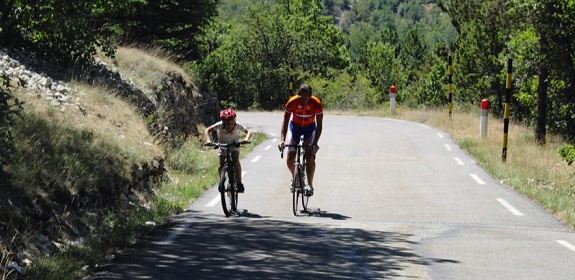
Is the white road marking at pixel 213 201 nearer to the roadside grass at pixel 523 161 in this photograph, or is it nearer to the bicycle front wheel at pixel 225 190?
the bicycle front wheel at pixel 225 190

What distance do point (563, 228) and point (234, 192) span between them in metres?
4.51

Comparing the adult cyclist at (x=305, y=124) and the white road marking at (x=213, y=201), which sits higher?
the adult cyclist at (x=305, y=124)

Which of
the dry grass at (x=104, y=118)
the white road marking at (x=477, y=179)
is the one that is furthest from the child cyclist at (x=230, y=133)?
the white road marking at (x=477, y=179)

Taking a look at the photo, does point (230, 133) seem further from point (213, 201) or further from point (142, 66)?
point (142, 66)

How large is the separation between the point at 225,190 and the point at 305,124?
1.53m

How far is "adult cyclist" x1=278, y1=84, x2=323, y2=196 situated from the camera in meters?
11.8

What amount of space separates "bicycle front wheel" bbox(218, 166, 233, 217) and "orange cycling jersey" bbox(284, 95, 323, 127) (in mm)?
1276

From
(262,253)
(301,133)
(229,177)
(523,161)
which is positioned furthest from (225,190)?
(523,161)

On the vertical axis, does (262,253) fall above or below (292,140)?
below

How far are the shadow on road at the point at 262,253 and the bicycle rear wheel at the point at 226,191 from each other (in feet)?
→ 1.72

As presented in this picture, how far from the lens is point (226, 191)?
1161cm

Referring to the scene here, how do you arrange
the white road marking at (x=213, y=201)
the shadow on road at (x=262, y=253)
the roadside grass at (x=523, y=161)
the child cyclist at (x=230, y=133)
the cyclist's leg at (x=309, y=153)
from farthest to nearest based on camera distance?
the roadside grass at (x=523, y=161) < the white road marking at (x=213, y=201) < the cyclist's leg at (x=309, y=153) < the child cyclist at (x=230, y=133) < the shadow on road at (x=262, y=253)

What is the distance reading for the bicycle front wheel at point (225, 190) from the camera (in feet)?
36.9

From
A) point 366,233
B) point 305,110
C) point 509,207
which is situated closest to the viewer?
point 366,233
